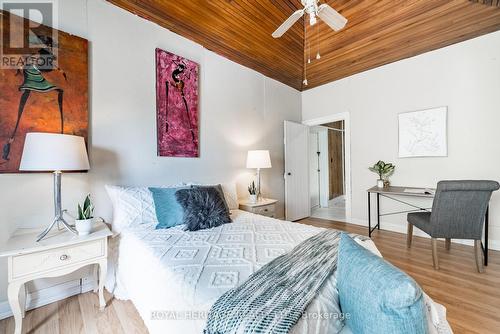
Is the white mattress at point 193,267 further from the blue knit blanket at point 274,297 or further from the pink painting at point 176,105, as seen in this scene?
the pink painting at point 176,105

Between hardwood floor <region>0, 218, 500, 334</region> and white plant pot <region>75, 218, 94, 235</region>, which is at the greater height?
white plant pot <region>75, 218, 94, 235</region>

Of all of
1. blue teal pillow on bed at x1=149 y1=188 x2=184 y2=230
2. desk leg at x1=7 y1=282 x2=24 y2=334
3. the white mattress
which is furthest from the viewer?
blue teal pillow on bed at x1=149 y1=188 x2=184 y2=230

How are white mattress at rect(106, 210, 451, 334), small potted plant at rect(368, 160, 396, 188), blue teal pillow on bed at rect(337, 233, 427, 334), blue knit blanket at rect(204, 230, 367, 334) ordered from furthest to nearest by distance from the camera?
small potted plant at rect(368, 160, 396, 188)
white mattress at rect(106, 210, 451, 334)
blue knit blanket at rect(204, 230, 367, 334)
blue teal pillow on bed at rect(337, 233, 427, 334)

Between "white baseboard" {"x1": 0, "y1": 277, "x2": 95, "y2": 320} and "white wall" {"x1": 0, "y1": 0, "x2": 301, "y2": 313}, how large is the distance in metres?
0.12

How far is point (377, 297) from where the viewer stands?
2.16 feet

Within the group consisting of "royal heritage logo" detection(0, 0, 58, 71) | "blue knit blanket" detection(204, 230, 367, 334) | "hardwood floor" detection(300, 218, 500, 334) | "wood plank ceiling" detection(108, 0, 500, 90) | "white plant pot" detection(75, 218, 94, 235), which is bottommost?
"hardwood floor" detection(300, 218, 500, 334)

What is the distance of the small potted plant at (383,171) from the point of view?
3.42 meters

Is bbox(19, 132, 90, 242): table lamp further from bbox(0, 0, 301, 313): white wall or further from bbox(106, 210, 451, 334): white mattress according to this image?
bbox(106, 210, 451, 334): white mattress

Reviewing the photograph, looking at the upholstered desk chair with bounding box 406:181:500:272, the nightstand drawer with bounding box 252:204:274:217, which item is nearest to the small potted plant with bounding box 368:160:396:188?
the upholstered desk chair with bounding box 406:181:500:272

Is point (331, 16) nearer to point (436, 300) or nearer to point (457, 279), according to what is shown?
point (436, 300)

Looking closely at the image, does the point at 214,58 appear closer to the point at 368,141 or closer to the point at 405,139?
the point at 368,141

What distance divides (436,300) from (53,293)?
3.25 metres

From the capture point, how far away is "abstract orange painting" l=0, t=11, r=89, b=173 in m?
1.64

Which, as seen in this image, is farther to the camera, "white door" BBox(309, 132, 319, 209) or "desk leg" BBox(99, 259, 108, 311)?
"white door" BBox(309, 132, 319, 209)
